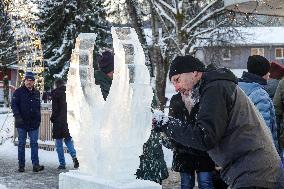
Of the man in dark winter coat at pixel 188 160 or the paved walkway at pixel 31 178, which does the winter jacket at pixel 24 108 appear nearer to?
the paved walkway at pixel 31 178

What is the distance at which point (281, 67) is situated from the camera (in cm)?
734

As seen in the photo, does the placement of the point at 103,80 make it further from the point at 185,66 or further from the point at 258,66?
the point at 185,66

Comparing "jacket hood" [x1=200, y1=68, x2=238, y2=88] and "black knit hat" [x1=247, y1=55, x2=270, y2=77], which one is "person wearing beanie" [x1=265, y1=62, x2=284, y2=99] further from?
"jacket hood" [x1=200, y1=68, x2=238, y2=88]

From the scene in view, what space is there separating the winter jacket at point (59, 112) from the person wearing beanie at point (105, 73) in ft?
17.4

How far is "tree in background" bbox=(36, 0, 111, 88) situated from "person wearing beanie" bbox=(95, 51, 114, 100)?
24.7 m

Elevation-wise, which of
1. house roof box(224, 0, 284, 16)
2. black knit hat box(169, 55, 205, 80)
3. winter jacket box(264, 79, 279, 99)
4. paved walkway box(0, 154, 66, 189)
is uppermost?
house roof box(224, 0, 284, 16)

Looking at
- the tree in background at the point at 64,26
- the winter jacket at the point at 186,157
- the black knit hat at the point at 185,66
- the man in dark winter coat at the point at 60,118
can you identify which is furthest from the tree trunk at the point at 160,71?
the black knit hat at the point at 185,66

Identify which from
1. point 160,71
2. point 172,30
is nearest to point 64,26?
point 172,30

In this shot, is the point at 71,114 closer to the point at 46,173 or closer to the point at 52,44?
the point at 46,173

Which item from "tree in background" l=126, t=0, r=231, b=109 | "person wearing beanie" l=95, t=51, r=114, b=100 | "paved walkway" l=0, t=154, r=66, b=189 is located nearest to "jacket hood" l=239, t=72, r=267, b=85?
"person wearing beanie" l=95, t=51, r=114, b=100

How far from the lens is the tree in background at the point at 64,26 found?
101 ft

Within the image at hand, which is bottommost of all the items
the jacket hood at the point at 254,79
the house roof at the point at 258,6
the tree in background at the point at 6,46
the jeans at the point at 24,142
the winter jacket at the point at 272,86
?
the jeans at the point at 24,142

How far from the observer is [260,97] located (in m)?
5.54

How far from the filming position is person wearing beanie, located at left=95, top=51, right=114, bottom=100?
5.51 meters
